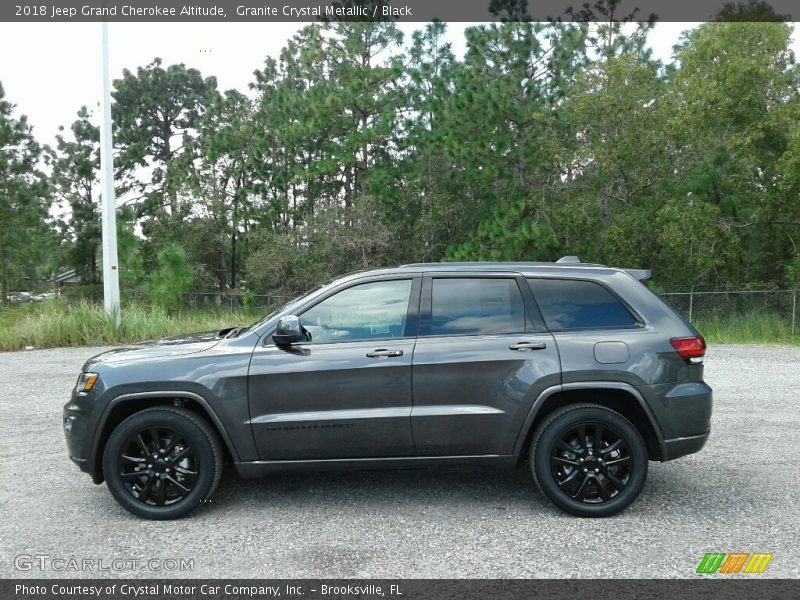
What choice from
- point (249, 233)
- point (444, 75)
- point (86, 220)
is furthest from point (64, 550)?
point (86, 220)

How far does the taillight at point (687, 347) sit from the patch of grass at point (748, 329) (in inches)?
489

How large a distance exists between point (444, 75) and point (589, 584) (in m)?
24.2

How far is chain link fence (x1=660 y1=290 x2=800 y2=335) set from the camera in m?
18.5

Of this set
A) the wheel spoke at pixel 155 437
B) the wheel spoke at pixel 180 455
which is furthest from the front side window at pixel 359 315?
the wheel spoke at pixel 155 437

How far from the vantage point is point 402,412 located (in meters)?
4.66

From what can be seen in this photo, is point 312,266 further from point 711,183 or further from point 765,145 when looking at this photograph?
point 765,145

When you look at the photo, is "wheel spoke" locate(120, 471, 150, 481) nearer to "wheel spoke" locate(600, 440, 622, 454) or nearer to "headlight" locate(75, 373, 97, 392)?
"headlight" locate(75, 373, 97, 392)

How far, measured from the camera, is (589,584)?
370 cm

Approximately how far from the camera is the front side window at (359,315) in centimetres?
485

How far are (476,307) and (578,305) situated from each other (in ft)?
2.35

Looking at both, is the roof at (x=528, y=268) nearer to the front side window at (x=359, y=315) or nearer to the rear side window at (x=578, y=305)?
the rear side window at (x=578, y=305)

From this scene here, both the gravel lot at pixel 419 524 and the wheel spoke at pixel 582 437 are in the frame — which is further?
the wheel spoke at pixel 582 437

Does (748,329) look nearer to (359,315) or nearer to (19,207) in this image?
(359,315)

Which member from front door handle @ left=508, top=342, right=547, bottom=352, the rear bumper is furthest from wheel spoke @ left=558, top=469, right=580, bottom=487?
front door handle @ left=508, top=342, right=547, bottom=352
